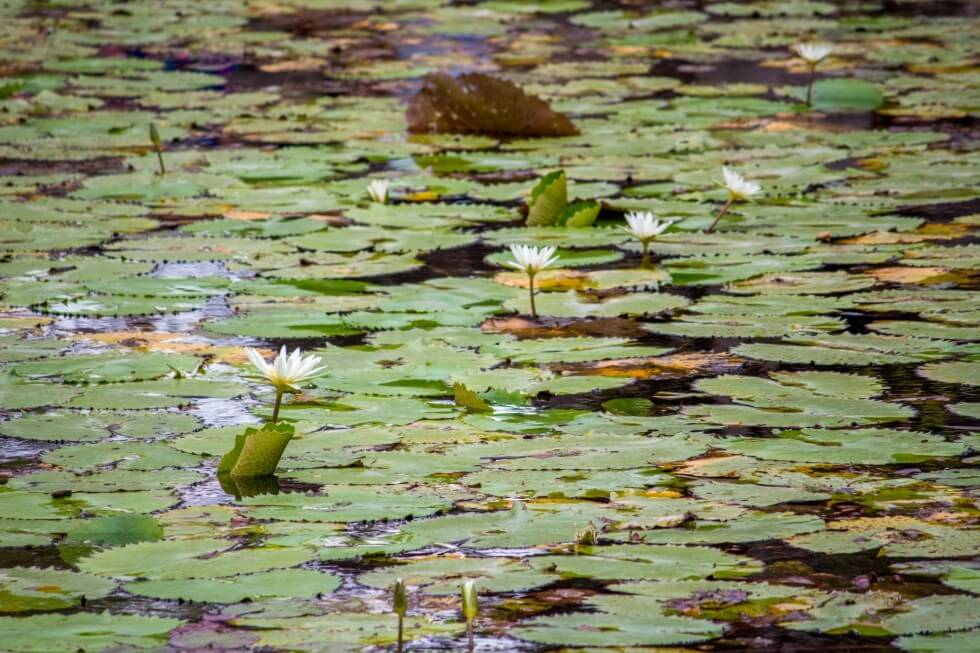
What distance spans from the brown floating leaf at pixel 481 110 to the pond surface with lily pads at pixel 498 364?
0.02 meters

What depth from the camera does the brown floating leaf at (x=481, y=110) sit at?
674 cm

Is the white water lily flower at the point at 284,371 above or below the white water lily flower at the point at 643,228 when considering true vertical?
below

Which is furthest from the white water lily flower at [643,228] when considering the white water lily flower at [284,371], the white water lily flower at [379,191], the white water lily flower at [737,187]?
the white water lily flower at [284,371]

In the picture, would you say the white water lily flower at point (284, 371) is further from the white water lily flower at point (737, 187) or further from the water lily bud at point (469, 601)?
the white water lily flower at point (737, 187)

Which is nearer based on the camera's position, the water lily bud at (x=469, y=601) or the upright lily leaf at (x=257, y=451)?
the water lily bud at (x=469, y=601)

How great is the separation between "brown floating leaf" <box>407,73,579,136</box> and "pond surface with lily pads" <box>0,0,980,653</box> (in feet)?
0.05

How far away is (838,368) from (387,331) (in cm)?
113

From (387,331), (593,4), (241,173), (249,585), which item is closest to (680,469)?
(249,585)

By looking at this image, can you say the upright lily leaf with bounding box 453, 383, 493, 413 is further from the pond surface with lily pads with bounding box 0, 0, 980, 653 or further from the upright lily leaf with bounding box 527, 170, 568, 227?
the upright lily leaf with bounding box 527, 170, 568, 227

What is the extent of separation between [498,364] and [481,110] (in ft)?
10.7

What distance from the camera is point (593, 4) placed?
10.9m

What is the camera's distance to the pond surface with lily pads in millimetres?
2428

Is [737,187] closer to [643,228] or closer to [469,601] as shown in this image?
[643,228]

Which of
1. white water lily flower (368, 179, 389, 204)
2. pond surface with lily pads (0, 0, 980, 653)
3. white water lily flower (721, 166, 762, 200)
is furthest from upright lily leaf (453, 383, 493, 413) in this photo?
white water lily flower (368, 179, 389, 204)
